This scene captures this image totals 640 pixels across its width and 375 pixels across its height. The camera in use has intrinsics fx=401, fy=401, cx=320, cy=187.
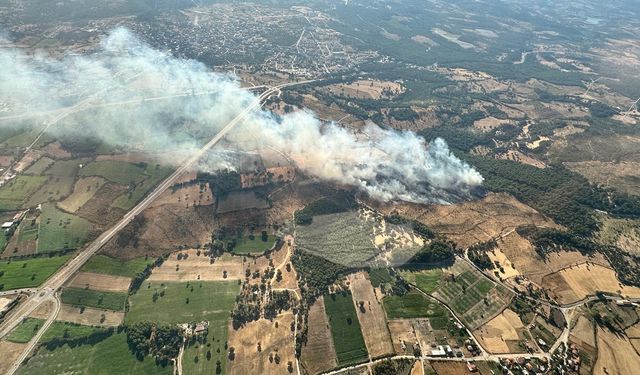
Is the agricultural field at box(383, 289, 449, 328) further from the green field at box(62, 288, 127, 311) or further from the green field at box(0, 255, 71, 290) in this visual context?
the green field at box(0, 255, 71, 290)

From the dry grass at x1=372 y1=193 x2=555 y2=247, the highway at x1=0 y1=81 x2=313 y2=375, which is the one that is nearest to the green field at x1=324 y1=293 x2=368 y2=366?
the dry grass at x1=372 y1=193 x2=555 y2=247

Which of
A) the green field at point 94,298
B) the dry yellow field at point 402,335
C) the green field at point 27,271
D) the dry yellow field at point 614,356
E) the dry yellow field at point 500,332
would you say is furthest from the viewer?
the green field at point 27,271

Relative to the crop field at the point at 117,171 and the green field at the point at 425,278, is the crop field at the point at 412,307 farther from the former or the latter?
the crop field at the point at 117,171

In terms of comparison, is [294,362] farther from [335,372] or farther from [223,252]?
[223,252]

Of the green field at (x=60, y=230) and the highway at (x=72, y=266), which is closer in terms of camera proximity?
the highway at (x=72, y=266)

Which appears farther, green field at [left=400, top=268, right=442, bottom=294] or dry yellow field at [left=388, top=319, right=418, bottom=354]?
green field at [left=400, top=268, right=442, bottom=294]

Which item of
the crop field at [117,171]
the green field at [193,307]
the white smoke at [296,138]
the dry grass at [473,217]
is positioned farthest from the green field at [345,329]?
the crop field at [117,171]
